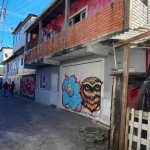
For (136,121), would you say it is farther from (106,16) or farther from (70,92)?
(70,92)

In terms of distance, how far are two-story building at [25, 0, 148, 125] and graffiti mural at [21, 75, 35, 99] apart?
3.50m

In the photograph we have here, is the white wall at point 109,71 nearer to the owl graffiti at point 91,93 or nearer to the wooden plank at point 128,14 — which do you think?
the owl graffiti at point 91,93

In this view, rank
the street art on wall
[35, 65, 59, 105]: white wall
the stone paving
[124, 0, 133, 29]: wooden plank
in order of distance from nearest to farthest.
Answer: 1. the stone paving
2. [124, 0, 133, 29]: wooden plank
3. the street art on wall
4. [35, 65, 59, 105]: white wall

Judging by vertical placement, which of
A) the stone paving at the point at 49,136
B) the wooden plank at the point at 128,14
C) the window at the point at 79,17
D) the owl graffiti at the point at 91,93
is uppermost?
the window at the point at 79,17

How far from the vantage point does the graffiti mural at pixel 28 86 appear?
1707 centimetres

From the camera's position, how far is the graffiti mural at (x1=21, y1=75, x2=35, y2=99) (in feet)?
56.0

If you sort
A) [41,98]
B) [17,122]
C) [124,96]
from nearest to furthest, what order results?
[124,96] < [17,122] < [41,98]

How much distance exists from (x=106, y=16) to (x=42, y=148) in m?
4.96

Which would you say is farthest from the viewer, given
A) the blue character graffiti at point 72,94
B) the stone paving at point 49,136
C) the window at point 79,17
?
the window at point 79,17

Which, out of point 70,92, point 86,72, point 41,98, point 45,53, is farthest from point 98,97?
point 41,98

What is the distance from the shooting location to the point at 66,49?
28.5 feet

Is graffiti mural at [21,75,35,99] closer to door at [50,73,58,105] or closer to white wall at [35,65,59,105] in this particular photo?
white wall at [35,65,59,105]

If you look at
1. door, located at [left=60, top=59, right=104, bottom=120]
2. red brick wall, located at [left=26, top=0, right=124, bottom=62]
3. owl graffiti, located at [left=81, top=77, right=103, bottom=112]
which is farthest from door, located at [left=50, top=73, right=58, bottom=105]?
owl graffiti, located at [left=81, top=77, right=103, bottom=112]

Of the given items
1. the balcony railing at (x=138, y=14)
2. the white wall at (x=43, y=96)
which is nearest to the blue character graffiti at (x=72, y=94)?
the white wall at (x=43, y=96)
